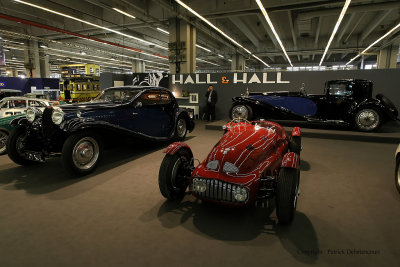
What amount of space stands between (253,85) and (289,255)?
8.33 metres

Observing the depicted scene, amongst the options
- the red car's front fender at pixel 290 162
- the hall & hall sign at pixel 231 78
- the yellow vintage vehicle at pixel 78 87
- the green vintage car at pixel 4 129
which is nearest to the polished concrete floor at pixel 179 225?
the red car's front fender at pixel 290 162

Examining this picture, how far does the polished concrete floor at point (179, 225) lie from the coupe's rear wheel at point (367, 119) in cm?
320

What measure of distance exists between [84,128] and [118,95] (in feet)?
4.86

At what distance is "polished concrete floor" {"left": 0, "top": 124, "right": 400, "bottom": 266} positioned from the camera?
196cm

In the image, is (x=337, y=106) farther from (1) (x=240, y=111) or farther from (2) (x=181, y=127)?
(2) (x=181, y=127)

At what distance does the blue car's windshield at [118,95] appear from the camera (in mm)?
4918

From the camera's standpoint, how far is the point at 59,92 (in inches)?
665

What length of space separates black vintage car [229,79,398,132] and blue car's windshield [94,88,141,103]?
386 cm

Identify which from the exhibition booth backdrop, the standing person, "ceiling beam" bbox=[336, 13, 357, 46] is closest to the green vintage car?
the standing person

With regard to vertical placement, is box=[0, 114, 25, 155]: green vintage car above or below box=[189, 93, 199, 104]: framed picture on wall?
below

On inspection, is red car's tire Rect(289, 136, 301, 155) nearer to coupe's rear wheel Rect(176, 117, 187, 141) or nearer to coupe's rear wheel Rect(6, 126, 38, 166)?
coupe's rear wheel Rect(176, 117, 187, 141)

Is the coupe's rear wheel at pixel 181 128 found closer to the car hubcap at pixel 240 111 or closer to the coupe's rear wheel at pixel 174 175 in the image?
the car hubcap at pixel 240 111

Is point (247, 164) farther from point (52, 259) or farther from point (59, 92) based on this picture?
point (59, 92)

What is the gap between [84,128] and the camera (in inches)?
147
